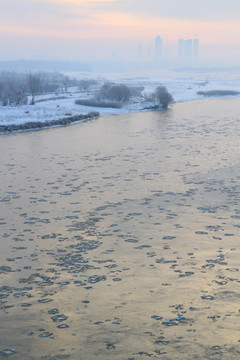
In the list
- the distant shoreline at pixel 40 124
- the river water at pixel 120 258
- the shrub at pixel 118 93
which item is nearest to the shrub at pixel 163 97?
the shrub at pixel 118 93

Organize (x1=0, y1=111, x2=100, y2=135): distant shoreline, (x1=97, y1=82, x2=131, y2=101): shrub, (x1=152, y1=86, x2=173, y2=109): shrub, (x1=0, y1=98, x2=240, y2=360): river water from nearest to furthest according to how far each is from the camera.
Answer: (x1=0, y1=98, x2=240, y2=360): river water
(x1=0, y1=111, x2=100, y2=135): distant shoreline
(x1=152, y1=86, x2=173, y2=109): shrub
(x1=97, y1=82, x2=131, y2=101): shrub

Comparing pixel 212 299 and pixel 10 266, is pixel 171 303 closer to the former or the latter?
pixel 212 299

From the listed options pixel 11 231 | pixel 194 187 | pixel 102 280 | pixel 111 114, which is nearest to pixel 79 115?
pixel 111 114

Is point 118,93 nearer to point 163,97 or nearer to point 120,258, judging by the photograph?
point 163,97

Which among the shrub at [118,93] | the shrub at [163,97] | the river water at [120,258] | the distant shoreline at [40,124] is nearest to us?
the river water at [120,258]

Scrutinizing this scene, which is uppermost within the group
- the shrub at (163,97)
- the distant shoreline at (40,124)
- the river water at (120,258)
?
the shrub at (163,97)

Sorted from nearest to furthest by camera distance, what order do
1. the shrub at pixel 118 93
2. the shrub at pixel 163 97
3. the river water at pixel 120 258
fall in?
the river water at pixel 120 258 → the shrub at pixel 163 97 → the shrub at pixel 118 93

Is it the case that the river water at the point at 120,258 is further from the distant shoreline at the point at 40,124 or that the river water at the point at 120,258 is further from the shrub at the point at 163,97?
the shrub at the point at 163,97

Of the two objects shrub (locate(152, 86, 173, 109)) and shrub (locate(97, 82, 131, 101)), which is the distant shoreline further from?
shrub (locate(97, 82, 131, 101))

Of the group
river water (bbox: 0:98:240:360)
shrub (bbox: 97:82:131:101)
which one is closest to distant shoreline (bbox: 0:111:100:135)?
river water (bbox: 0:98:240:360)
